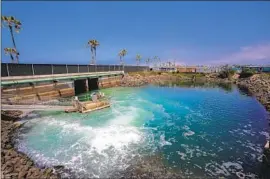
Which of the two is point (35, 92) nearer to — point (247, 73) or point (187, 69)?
point (247, 73)

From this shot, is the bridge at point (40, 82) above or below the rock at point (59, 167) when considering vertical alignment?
above

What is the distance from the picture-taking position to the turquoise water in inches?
478

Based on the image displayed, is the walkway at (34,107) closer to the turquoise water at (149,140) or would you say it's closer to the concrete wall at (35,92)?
the turquoise water at (149,140)

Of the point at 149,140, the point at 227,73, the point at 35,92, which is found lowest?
the point at 149,140

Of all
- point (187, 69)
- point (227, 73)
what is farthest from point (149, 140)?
point (187, 69)

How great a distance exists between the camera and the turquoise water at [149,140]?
12148 mm

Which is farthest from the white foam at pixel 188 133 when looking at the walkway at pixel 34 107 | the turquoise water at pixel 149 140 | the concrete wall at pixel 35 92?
the concrete wall at pixel 35 92

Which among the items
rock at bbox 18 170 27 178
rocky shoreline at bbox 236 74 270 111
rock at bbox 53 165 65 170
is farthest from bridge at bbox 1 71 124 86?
rocky shoreline at bbox 236 74 270 111

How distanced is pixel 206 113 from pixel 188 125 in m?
6.17

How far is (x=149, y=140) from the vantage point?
53.6ft

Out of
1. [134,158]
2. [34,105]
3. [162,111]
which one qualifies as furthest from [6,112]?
[162,111]

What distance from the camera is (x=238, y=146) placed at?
14875 mm

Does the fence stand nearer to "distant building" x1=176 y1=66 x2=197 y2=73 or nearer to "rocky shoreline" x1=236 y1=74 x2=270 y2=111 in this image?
"rocky shoreline" x1=236 y1=74 x2=270 y2=111

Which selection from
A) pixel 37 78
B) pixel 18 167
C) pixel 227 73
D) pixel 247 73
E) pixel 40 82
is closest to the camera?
pixel 18 167
